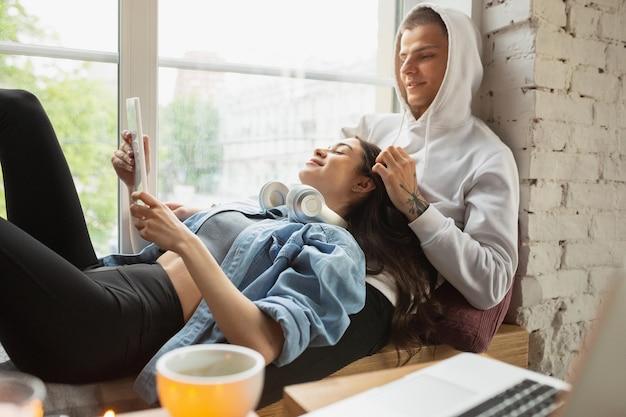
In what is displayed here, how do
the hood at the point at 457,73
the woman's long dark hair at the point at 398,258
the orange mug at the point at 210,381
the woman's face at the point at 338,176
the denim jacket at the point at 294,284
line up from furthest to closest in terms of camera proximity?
the hood at the point at 457,73 → the woman's face at the point at 338,176 → the woman's long dark hair at the point at 398,258 → the denim jacket at the point at 294,284 → the orange mug at the point at 210,381

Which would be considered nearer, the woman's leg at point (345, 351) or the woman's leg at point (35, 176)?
the woman's leg at point (345, 351)

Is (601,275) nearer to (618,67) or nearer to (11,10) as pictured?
(618,67)

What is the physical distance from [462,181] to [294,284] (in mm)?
640

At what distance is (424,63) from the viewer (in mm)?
1695

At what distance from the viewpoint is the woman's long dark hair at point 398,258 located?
132cm

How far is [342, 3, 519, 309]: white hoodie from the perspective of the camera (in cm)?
136

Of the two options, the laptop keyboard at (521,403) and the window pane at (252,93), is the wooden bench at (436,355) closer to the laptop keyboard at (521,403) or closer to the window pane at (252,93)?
the laptop keyboard at (521,403)

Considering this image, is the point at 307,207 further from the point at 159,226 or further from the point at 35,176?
the point at 35,176

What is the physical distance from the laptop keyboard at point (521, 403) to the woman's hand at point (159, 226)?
620mm

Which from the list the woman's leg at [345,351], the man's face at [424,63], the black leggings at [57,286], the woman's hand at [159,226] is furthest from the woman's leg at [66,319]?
the man's face at [424,63]

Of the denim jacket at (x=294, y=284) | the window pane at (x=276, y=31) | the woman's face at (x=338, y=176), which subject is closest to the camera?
the denim jacket at (x=294, y=284)

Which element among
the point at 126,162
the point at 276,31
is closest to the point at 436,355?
the point at 126,162

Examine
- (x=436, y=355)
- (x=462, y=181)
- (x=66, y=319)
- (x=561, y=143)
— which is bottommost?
(x=436, y=355)

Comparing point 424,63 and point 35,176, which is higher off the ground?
point 424,63
